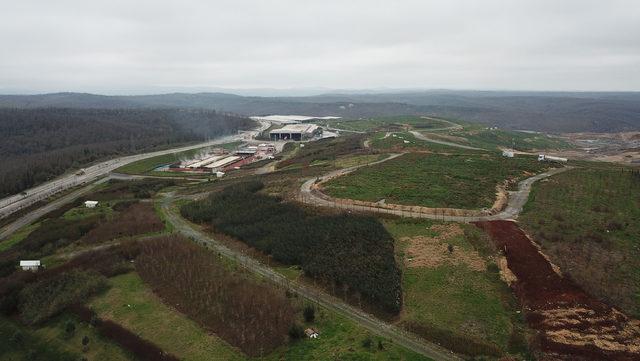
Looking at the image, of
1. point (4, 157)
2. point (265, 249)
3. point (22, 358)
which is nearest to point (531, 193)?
point (265, 249)

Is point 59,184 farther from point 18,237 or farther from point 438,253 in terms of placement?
point 438,253

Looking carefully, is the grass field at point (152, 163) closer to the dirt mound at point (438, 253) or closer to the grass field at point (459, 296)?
the dirt mound at point (438, 253)

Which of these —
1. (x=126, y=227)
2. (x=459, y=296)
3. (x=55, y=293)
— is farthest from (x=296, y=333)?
(x=126, y=227)

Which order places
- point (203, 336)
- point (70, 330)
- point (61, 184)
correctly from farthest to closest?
point (61, 184) < point (70, 330) < point (203, 336)

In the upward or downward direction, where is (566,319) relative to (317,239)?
downward

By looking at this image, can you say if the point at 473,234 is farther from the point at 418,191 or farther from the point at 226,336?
the point at 226,336

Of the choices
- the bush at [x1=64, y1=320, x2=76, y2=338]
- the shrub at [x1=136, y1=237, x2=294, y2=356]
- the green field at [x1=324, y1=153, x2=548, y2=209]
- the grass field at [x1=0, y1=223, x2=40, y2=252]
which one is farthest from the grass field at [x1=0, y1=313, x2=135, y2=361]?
the green field at [x1=324, y1=153, x2=548, y2=209]
